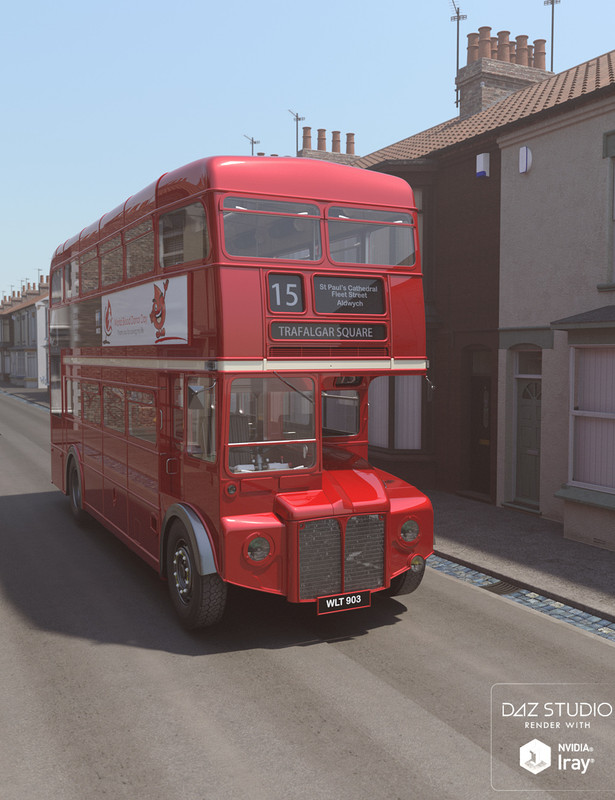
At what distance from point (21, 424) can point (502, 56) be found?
73.3ft

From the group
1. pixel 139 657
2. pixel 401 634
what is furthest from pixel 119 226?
pixel 401 634

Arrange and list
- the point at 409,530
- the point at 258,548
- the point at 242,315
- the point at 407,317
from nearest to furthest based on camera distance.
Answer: the point at 242,315 → the point at 258,548 → the point at 409,530 → the point at 407,317

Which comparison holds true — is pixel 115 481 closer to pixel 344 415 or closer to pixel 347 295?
pixel 344 415

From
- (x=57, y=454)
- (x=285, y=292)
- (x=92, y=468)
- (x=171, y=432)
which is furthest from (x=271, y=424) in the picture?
(x=57, y=454)

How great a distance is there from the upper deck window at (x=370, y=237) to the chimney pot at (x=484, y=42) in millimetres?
12798

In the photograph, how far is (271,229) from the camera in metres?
7.46

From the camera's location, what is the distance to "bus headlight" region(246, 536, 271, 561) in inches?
289

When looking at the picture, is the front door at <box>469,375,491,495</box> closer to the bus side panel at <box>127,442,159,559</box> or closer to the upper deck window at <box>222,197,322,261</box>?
the bus side panel at <box>127,442,159,559</box>

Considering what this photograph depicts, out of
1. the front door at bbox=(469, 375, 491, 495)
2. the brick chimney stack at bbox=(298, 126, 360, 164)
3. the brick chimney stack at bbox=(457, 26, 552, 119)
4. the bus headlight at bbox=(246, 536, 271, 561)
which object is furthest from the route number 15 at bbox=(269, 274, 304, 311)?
the brick chimney stack at bbox=(298, 126, 360, 164)

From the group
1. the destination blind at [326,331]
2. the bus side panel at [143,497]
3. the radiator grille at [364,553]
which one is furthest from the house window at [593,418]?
the bus side panel at [143,497]

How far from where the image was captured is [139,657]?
7172mm

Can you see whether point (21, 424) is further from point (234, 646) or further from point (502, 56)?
point (234, 646)

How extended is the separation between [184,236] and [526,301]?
755cm

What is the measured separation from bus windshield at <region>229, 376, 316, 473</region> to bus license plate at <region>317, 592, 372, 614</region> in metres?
1.39
